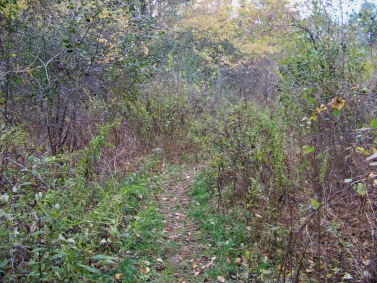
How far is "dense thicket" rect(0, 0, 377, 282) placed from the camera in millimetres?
3146

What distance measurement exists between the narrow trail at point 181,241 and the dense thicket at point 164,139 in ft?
1.99

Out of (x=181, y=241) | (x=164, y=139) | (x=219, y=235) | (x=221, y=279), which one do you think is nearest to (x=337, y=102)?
(x=221, y=279)

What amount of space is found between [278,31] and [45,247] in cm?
639

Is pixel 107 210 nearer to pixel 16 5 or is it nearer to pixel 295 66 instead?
pixel 16 5

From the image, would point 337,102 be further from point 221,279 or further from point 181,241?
point 181,241

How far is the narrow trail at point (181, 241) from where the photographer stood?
4.02 meters

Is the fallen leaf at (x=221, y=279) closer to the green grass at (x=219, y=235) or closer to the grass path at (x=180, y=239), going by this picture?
the green grass at (x=219, y=235)

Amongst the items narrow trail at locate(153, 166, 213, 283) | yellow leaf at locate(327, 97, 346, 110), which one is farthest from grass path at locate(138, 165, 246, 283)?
yellow leaf at locate(327, 97, 346, 110)

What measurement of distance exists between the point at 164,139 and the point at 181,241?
468 cm

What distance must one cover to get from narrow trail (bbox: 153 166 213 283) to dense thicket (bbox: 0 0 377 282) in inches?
23.9

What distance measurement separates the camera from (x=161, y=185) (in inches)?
275

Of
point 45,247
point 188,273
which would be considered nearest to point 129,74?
point 188,273

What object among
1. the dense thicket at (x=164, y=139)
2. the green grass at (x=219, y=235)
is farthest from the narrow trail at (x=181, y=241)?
the dense thicket at (x=164, y=139)

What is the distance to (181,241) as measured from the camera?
4766mm
